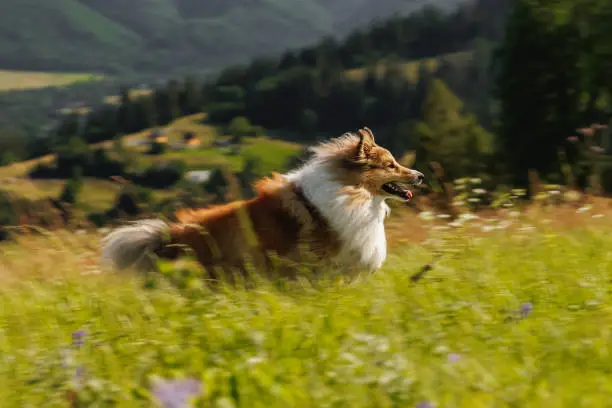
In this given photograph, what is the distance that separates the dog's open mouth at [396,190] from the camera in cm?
778

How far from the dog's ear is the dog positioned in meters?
0.01

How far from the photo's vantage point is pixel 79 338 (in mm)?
4312

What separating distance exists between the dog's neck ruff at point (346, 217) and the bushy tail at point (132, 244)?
1454 mm

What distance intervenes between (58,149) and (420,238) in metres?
136

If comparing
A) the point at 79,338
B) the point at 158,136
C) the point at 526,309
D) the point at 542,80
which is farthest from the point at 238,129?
the point at 526,309

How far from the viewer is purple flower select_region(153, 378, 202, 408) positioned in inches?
107

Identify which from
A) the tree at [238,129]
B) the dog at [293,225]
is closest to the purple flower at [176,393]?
the dog at [293,225]

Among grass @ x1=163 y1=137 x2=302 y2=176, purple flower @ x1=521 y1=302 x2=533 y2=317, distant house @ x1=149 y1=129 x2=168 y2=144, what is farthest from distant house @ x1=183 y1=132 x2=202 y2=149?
purple flower @ x1=521 y1=302 x2=533 y2=317

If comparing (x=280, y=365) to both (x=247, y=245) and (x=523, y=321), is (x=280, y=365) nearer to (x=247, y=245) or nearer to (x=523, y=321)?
(x=523, y=321)

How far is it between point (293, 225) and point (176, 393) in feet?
14.5

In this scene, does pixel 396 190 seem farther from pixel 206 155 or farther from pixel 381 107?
pixel 381 107

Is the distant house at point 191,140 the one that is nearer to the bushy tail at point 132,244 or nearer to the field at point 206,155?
the field at point 206,155

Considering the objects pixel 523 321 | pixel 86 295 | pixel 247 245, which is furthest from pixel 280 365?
pixel 247 245

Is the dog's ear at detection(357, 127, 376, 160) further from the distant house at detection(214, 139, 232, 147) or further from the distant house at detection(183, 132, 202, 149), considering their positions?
the distant house at detection(183, 132, 202, 149)
